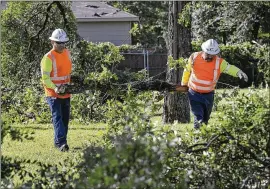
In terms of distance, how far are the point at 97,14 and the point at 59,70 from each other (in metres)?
26.2

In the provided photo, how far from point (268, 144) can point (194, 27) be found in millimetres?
34511

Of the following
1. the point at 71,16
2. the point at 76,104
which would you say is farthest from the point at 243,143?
the point at 71,16

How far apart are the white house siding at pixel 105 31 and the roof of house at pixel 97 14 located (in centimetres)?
50

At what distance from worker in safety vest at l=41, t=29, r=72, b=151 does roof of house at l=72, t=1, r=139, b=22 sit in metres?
25.2

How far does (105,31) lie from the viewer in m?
35.3

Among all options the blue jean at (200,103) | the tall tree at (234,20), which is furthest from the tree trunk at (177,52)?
the tall tree at (234,20)

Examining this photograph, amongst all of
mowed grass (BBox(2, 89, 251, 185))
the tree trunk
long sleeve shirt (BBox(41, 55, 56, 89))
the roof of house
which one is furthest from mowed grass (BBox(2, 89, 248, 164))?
the roof of house

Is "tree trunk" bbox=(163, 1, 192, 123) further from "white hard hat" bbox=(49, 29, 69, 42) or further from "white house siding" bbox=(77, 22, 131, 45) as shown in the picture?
"white house siding" bbox=(77, 22, 131, 45)

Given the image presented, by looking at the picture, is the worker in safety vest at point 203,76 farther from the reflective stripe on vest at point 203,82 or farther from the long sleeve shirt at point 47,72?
the long sleeve shirt at point 47,72

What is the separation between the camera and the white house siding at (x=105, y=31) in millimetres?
34844

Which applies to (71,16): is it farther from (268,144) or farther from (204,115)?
(268,144)

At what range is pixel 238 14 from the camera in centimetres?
3497

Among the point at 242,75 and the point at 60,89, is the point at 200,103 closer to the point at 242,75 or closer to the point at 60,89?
the point at 242,75

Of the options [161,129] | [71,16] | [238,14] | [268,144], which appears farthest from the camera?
[238,14]
